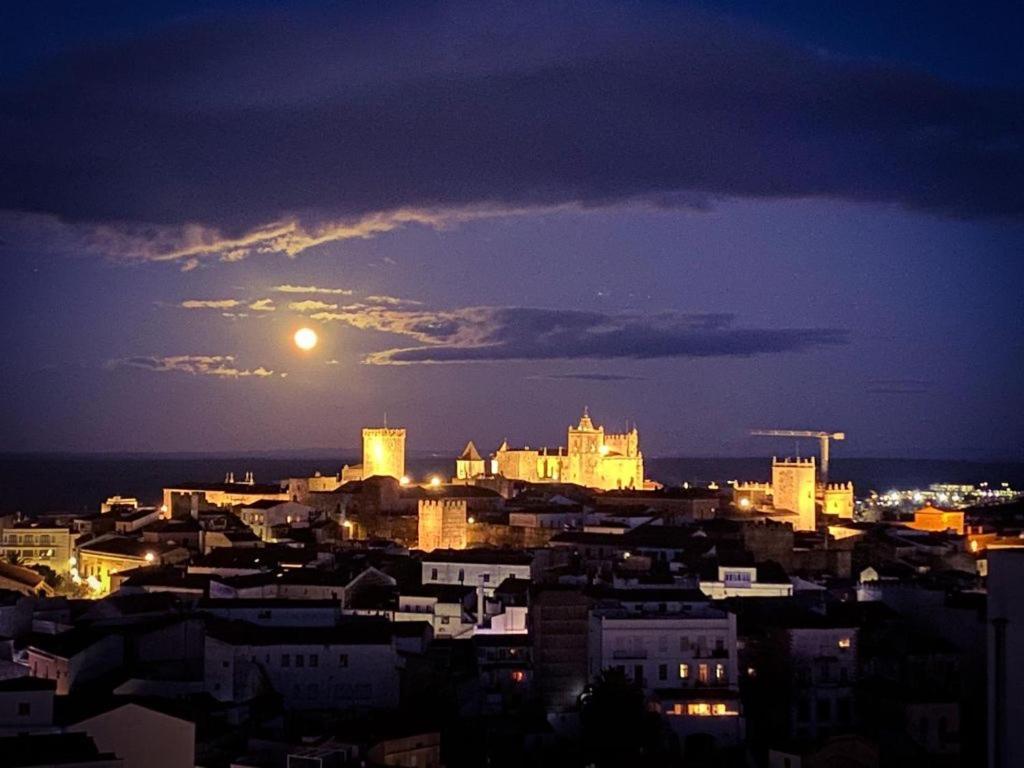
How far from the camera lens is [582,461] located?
59844mm

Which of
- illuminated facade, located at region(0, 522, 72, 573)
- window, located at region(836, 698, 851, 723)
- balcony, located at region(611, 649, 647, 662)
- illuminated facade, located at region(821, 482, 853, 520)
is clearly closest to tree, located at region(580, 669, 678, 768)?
balcony, located at region(611, 649, 647, 662)

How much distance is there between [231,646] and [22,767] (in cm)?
771

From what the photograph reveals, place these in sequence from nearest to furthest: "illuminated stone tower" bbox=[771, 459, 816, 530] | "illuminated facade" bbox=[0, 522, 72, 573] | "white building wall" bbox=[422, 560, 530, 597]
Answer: "white building wall" bbox=[422, 560, 530, 597]
"illuminated facade" bbox=[0, 522, 72, 573]
"illuminated stone tower" bbox=[771, 459, 816, 530]

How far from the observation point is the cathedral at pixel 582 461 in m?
59.7

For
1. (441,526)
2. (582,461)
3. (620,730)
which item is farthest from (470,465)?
(620,730)

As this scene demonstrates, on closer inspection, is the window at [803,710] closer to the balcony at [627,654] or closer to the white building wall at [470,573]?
the balcony at [627,654]

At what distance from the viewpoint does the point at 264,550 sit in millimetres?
32438

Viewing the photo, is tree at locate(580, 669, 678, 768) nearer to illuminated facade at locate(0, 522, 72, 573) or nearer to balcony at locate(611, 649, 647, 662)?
balcony at locate(611, 649, 647, 662)

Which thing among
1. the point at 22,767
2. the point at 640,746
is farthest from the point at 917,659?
the point at 22,767

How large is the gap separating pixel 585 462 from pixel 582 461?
13 cm

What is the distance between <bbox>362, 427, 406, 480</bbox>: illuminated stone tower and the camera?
186ft

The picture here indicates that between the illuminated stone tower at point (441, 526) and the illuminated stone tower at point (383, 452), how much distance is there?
18155 mm

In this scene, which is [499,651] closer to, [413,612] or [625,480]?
[413,612]

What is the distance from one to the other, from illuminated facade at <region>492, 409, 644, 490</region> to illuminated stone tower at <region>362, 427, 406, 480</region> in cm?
573
